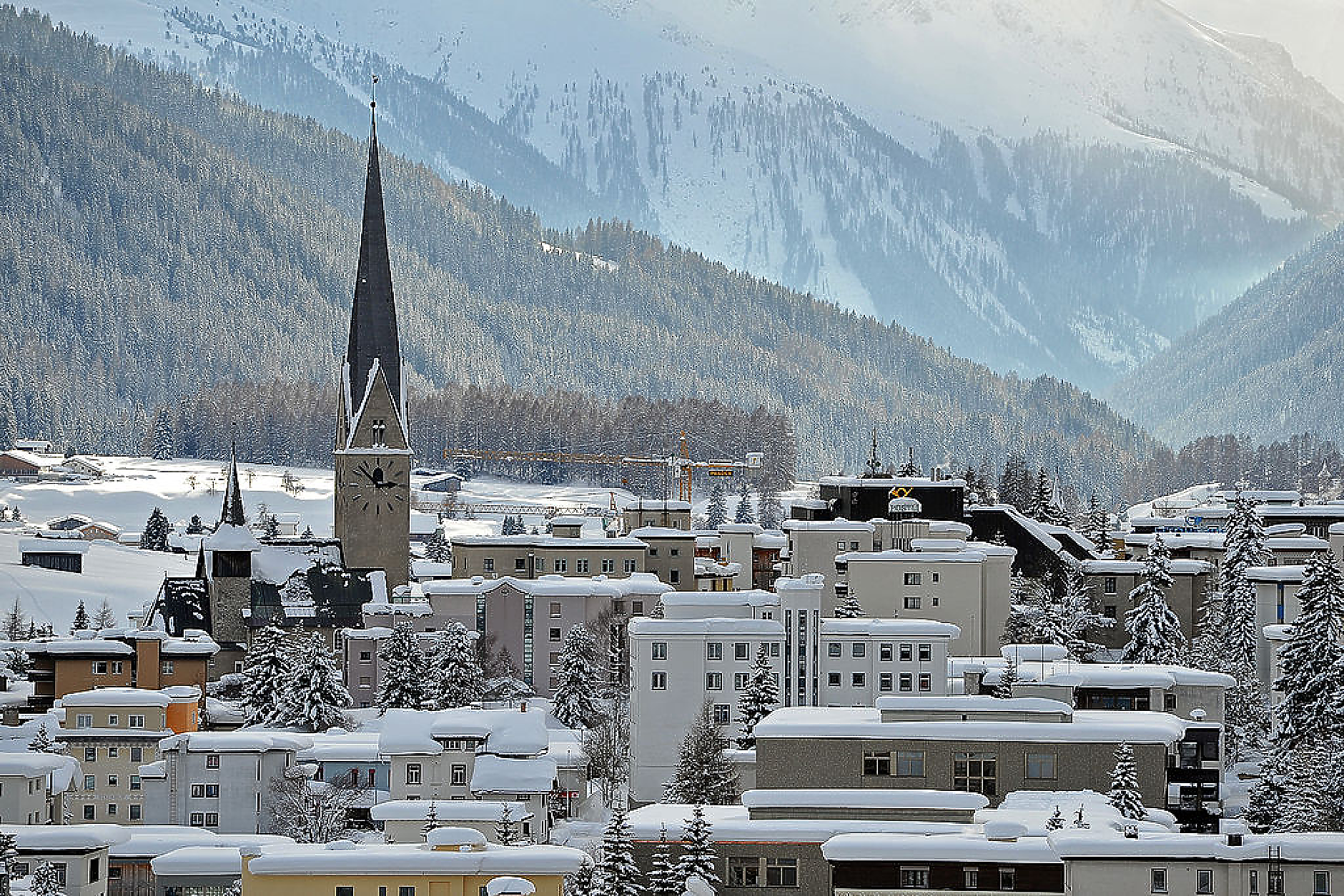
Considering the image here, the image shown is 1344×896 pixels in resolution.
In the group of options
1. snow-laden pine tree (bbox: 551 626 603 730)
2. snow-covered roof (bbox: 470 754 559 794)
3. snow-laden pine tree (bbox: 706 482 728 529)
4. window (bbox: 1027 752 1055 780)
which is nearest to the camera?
window (bbox: 1027 752 1055 780)

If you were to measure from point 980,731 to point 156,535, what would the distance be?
320 feet

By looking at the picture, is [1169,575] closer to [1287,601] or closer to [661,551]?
[1287,601]

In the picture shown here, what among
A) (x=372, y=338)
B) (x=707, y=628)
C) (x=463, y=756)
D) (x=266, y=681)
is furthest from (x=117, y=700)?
(x=372, y=338)

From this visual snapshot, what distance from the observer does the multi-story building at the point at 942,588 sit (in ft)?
260

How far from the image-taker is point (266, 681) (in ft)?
236

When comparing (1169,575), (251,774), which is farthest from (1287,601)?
(251,774)

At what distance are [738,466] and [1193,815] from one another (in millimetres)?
146325

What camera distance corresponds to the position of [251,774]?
61188mm

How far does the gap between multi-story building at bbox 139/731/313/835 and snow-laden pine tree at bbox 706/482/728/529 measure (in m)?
85.7

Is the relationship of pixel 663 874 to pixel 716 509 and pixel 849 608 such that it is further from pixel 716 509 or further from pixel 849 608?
pixel 716 509

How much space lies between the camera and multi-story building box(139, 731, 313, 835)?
6072 cm

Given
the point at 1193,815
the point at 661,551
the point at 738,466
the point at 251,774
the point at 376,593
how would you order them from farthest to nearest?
the point at 738,466
the point at 661,551
the point at 376,593
the point at 251,774
the point at 1193,815

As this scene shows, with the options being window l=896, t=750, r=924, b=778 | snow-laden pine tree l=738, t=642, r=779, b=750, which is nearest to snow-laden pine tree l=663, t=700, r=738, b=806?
snow-laden pine tree l=738, t=642, r=779, b=750

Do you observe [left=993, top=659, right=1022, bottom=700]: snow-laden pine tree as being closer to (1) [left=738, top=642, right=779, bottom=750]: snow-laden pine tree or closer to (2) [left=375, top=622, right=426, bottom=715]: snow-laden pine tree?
(1) [left=738, top=642, right=779, bottom=750]: snow-laden pine tree
